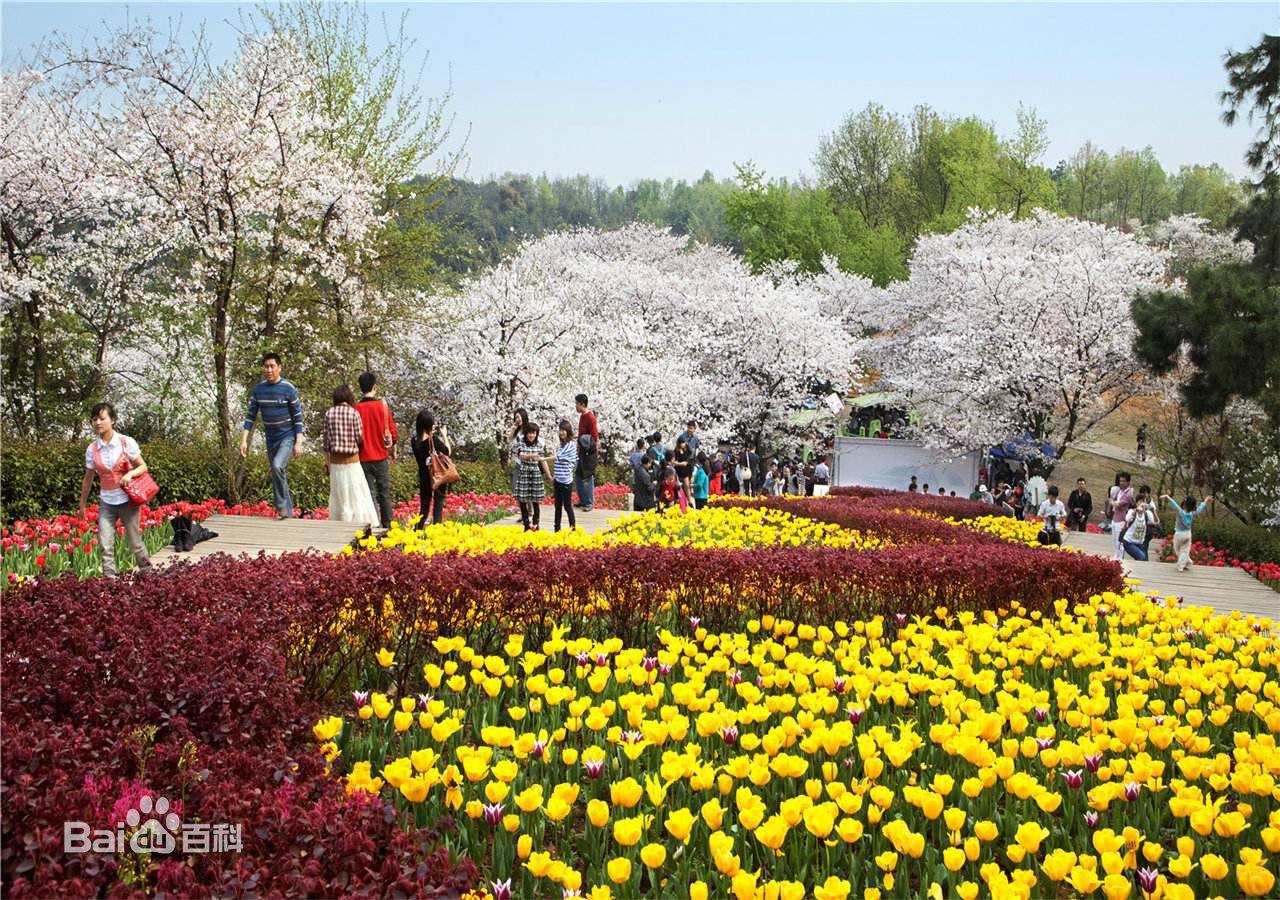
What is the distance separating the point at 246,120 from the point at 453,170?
897cm

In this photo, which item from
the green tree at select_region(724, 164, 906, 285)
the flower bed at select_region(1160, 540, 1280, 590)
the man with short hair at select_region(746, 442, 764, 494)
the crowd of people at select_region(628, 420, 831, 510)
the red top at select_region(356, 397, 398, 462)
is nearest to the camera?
the red top at select_region(356, 397, 398, 462)

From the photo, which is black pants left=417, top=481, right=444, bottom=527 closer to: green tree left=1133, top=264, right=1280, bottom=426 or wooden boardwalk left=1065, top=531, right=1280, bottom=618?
wooden boardwalk left=1065, top=531, right=1280, bottom=618

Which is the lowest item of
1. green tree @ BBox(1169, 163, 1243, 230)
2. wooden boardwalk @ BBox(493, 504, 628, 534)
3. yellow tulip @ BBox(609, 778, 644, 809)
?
wooden boardwalk @ BBox(493, 504, 628, 534)

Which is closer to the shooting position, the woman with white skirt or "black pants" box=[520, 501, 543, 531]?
the woman with white skirt

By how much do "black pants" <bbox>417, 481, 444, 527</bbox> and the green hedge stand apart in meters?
3.98

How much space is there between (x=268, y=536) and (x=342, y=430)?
1441 millimetres

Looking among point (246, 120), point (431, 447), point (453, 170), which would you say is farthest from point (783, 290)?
point (431, 447)

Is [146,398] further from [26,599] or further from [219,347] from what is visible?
[26,599]

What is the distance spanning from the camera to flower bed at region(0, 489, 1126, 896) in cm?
255

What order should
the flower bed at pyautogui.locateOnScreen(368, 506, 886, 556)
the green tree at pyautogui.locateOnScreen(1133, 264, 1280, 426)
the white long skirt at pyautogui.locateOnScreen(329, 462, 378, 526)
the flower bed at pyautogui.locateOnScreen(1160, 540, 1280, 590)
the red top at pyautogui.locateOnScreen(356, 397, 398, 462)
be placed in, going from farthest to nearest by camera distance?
the green tree at pyautogui.locateOnScreen(1133, 264, 1280, 426)
the flower bed at pyautogui.locateOnScreen(1160, 540, 1280, 590)
the red top at pyautogui.locateOnScreen(356, 397, 398, 462)
the white long skirt at pyautogui.locateOnScreen(329, 462, 378, 526)
the flower bed at pyautogui.locateOnScreen(368, 506, 886, 556)

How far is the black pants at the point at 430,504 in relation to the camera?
441 inches

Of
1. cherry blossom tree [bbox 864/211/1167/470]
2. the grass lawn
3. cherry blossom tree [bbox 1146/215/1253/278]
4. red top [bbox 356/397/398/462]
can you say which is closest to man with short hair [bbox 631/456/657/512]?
red top [bbox 356/397/398/462]

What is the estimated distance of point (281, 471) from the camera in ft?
36.4

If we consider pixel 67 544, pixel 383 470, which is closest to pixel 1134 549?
pixel 383 470
